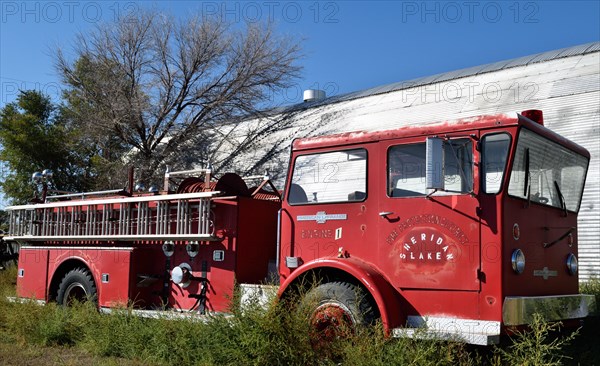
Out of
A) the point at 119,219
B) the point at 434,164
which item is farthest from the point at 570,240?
the point at 119,219

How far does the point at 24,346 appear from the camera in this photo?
7.85 m

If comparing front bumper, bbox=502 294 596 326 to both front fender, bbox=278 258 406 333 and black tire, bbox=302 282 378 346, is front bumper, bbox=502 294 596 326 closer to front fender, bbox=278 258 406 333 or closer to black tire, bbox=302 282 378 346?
front fender, bbox=278 258 406 333

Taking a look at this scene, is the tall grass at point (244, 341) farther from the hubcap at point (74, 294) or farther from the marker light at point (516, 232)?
the marker light at point (516, 232)

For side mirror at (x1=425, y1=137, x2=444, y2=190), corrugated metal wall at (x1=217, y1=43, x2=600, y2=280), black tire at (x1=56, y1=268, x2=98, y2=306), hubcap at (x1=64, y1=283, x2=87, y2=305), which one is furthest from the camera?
corrugated metal wall at (x1=217, y1=43, x2=600, y2=280)

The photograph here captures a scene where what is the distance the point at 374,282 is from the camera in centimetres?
566

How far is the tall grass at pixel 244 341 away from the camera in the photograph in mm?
4953

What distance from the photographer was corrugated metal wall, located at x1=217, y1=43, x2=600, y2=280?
11.9m

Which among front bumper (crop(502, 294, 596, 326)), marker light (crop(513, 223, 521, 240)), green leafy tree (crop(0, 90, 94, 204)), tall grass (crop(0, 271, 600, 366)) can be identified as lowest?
tall grass (crop(0, 271, 600, 366))

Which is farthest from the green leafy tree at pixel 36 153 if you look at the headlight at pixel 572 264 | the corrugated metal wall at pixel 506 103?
the headlight at pixel 572 264

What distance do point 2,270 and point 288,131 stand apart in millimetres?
9884

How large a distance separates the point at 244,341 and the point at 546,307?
2730mm

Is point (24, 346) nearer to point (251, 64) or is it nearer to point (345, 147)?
point (345, 147)

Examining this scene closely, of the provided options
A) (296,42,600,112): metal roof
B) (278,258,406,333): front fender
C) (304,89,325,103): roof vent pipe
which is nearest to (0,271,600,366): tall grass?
(278,258,406,333): front fender

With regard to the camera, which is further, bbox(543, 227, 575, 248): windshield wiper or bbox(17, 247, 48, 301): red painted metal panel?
bbox(17, 247, 48, 301): red painted metal panel
